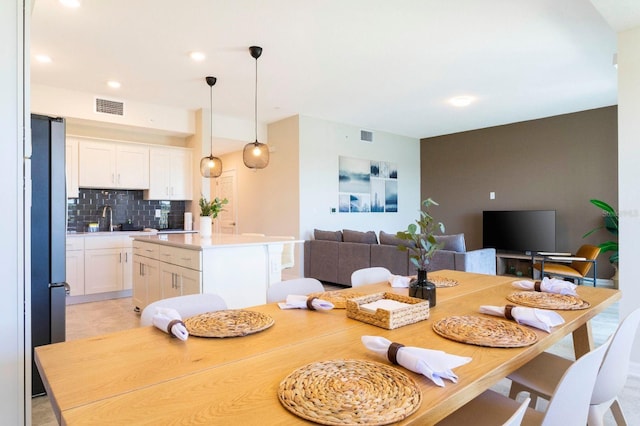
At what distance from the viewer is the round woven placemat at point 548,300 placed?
171 cm

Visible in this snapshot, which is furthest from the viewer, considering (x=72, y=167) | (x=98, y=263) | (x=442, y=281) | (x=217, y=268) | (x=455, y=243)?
(x=72, y=167)

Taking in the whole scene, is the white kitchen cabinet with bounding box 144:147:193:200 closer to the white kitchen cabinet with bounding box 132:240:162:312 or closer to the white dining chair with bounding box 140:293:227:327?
the white kitchen cabinet with bounding box 132:240:162:312

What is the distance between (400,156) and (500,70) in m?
3.68

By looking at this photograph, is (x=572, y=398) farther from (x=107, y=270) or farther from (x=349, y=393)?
(x=107, y=270)

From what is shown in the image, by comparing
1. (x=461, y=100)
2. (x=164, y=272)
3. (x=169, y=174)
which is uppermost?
(x=461, y=100)

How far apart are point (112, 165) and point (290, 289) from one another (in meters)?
4.77

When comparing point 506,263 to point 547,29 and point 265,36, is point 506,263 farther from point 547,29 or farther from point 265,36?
point 265,36

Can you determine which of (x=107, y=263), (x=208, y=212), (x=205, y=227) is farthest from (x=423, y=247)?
(x=107, y=263)

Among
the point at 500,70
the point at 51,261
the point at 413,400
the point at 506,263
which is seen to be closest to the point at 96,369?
the point at 413,400

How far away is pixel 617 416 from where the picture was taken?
178 cm

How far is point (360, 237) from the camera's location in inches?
220

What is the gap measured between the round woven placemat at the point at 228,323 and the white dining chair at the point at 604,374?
3.89 ft

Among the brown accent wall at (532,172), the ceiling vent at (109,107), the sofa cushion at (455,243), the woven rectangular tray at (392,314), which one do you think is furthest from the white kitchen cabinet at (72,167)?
the brown accent wall at (532,172)

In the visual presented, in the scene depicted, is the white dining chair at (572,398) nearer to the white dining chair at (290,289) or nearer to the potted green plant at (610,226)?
the white dining chair at (290,289)
